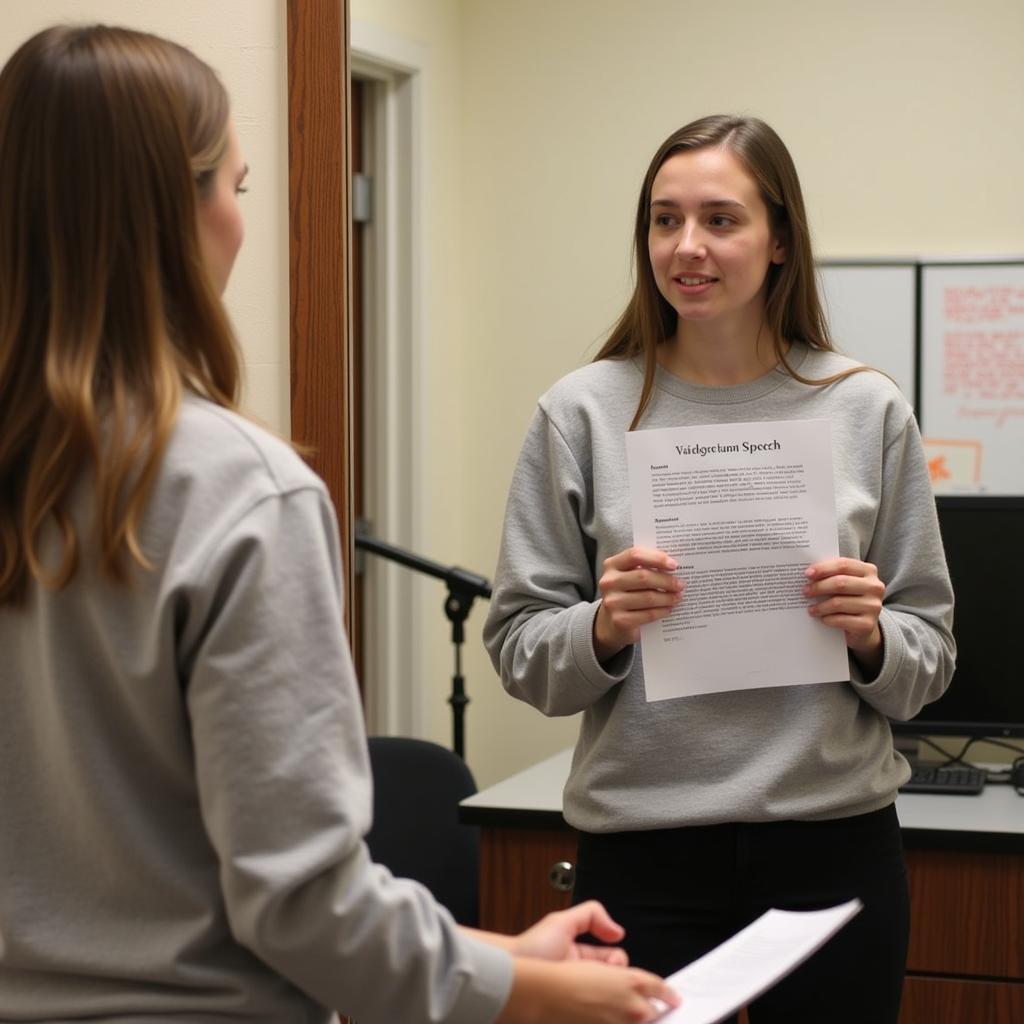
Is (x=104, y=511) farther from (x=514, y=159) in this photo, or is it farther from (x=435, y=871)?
(x=435, y=871)

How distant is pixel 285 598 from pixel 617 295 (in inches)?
39.1

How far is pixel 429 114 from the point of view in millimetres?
1522

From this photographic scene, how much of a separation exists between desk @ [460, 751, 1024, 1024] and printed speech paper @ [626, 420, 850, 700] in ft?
1.57

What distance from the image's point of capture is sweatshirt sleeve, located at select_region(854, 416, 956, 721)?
1.20 metres

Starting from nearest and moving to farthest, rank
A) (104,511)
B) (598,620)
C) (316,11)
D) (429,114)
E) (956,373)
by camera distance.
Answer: (104,511)
(598,620)
(316,11)
(429,114)
(956,373)

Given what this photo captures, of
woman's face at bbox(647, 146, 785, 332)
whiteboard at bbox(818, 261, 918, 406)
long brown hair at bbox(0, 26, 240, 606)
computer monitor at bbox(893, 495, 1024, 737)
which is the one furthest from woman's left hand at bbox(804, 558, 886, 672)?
computer monitor at bbox(893, 495, 1024, 737)

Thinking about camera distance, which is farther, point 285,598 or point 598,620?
point 598,620

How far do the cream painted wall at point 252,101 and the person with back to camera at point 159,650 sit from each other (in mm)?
725

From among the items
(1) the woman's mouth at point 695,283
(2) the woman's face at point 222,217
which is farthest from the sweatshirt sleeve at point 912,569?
(2) the woman's face at point 222,217

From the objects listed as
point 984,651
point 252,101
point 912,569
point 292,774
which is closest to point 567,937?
point 292,774

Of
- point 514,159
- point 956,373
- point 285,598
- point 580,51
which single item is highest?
point 580,51

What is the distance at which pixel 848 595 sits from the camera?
45.5 inches

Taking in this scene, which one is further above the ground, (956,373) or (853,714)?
(956,373)

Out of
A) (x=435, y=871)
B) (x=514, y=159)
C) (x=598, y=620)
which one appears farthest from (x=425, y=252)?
(x=435, y=871)
